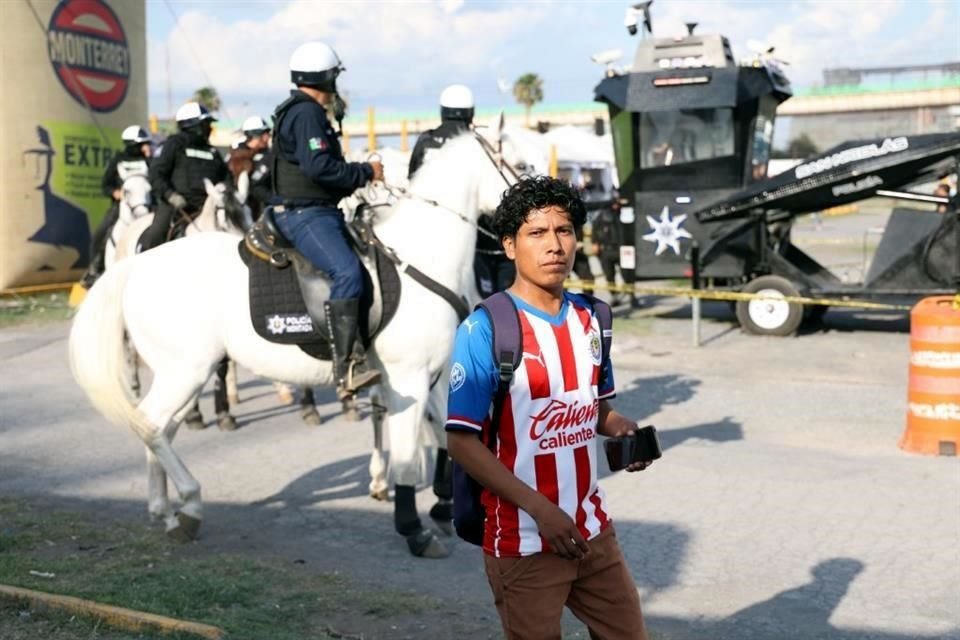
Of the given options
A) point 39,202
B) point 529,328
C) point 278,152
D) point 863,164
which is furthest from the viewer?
point 39,202

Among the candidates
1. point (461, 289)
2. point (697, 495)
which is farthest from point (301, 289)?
point (697, 495)

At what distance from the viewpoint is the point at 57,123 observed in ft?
68.6

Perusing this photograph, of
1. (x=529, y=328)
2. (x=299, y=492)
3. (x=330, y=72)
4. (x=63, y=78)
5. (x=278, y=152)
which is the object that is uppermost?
(x=63, y=78)

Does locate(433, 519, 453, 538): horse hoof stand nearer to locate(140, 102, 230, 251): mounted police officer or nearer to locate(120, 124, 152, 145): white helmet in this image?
locate(140, 102, 230, 251): mounted police officer

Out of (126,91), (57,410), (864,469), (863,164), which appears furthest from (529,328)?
(126,91)

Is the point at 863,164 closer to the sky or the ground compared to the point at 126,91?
closer to the ground

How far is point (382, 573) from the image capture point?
6.89 m

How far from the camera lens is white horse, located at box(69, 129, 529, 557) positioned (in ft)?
24.5

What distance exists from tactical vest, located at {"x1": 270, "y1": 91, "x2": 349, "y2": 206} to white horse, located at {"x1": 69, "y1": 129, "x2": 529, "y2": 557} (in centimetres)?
46

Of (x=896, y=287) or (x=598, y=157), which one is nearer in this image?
(x=896, y=287)

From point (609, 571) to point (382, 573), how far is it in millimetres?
3276

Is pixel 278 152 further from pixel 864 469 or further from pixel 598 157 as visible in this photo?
pixel 598 157

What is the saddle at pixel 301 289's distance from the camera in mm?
7441

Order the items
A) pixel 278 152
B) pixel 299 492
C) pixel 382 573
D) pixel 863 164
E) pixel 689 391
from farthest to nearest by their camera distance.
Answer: pixel 863 164 < pixel 689 391 < pixel 299 492 < pixel 278 152 < pixel 382 573
